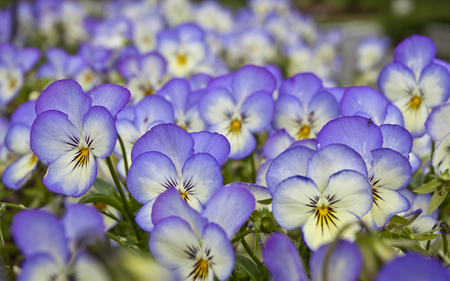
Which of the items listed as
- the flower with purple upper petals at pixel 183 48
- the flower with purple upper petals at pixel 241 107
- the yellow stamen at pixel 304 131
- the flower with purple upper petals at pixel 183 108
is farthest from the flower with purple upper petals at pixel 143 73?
the yellow stamen at pixel 304 131

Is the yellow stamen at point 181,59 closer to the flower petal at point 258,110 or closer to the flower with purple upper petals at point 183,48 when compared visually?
the flower with purple upper petals at point 183,48

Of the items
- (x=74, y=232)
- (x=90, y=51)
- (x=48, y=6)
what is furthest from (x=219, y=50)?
(x=74, y=232)

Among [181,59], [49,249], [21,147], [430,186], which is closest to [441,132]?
[430,186]

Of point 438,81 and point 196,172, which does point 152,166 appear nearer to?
point 196,172

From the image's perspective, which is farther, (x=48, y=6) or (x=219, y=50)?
(x=48, y=6)

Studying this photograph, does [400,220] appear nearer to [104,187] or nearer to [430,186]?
[430,186]
